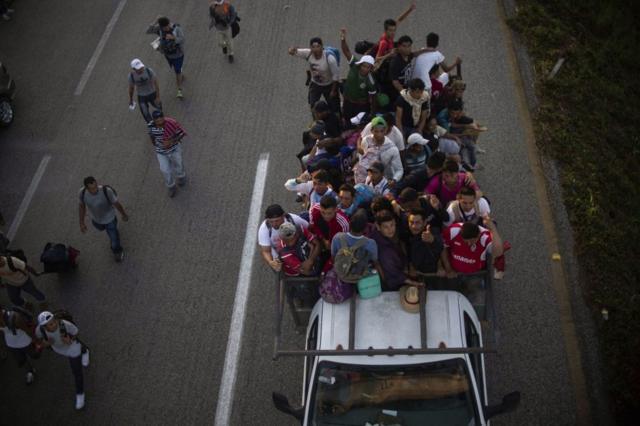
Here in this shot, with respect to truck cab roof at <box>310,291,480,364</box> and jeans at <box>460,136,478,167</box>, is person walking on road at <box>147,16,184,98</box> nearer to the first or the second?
jeans at <box>460,136,478,167</box>

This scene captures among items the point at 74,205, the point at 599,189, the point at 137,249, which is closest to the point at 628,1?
the point at 599,189

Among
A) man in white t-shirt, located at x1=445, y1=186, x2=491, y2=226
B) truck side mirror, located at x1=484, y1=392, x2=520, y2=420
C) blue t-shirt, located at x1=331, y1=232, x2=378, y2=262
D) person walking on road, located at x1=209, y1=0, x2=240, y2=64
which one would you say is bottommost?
truck side mirror, located at x1=484, y1=392, x2=520, y2=420

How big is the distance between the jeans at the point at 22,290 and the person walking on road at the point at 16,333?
2.20ft

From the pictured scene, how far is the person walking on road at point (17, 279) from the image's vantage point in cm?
768

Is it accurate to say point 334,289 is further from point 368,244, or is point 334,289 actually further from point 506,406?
point 506,406

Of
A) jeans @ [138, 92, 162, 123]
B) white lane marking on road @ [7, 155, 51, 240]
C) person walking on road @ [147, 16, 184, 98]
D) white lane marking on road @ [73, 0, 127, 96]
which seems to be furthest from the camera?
white lane marking on road @ [73, 0, 127, 96]

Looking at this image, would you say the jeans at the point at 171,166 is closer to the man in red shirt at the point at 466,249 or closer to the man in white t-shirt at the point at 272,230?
→ the man in white t-shirt at the point at 272,230

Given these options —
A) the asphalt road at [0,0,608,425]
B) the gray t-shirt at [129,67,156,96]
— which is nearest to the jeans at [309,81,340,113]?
the asphalt road at [0,0,608,425]

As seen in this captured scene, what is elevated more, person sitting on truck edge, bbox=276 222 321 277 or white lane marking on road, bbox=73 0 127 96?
white lane marking on road, bbox=73 0 127 96

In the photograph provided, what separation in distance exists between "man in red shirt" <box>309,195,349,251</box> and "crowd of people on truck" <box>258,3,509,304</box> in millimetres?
13

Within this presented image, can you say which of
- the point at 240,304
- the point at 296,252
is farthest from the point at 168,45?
the point at 296,252

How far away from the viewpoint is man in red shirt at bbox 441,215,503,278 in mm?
5961

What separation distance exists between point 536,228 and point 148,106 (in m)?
7.36

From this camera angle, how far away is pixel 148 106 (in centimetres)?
1044
